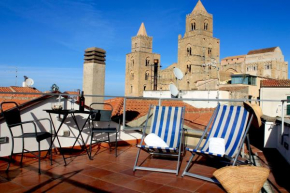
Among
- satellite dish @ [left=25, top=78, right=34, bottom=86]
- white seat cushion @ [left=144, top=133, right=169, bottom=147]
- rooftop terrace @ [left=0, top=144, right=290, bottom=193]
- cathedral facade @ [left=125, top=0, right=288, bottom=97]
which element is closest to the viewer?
rooftop terrace @ [left=0, top=144, right=290, bottom=193]

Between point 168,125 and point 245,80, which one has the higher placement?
point 245,80

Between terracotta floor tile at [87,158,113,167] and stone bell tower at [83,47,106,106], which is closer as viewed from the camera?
terracotta floor tile at [87,158,113,167]

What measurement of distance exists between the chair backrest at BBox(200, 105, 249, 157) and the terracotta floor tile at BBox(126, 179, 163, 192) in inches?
34.5

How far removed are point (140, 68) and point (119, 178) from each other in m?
47.8

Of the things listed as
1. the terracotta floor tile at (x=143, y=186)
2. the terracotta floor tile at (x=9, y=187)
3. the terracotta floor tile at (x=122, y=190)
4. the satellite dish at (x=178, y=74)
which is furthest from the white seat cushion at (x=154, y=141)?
the satellite dish at (x=178, y=74)

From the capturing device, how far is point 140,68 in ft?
165

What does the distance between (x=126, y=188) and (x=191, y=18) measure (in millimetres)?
47939

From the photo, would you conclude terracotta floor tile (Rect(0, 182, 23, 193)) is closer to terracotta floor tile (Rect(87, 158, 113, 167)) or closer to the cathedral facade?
terracotta floor tile (Rect(87, 158, 113, 167))

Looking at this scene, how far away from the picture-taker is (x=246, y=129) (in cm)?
310

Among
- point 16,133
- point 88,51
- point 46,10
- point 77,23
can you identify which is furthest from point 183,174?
point 77,23

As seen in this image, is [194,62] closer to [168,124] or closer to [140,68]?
[140,68]

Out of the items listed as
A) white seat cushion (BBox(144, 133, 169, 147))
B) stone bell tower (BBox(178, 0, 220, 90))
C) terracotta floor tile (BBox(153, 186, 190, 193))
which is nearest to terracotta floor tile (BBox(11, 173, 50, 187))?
terracotta floor tile (BBox(153, 186, 190, 193))

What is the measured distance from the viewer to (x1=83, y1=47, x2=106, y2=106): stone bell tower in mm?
5219

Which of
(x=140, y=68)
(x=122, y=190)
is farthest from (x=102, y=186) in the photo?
(x=140, y=68)
